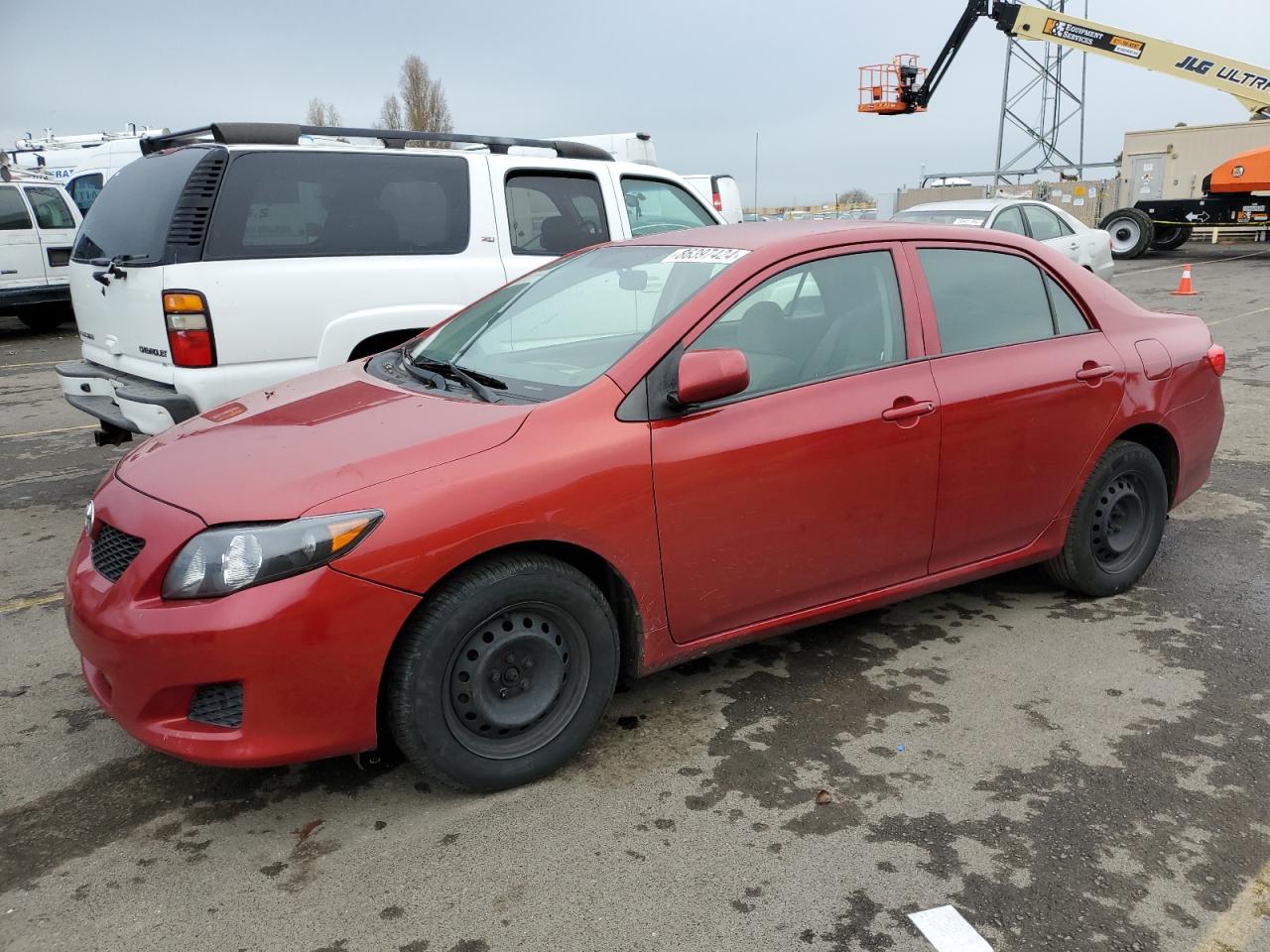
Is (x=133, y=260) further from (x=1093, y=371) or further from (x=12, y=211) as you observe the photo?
(x=12, y=211)

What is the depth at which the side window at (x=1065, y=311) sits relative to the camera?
3973 mm

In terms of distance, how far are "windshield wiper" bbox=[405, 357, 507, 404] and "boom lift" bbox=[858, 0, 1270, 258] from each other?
2399 centimetres

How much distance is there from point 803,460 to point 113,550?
6.81 ft

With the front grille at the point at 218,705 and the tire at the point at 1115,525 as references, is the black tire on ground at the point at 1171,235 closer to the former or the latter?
the tire at the point at 1115,525

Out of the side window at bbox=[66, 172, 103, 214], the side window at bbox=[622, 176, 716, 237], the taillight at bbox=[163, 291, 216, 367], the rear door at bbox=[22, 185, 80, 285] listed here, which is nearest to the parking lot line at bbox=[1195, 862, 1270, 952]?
the taillight at bbox=[163, 291, 216, 367]

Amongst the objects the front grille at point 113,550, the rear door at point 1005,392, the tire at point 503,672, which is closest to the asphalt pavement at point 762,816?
the tire at point 503,672

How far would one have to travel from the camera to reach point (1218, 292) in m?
16.0

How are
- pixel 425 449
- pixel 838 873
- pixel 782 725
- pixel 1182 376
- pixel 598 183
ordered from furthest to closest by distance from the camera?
pixel 598 183
pixel 1182 376
pixel 782 725
pixel 425 449
pixel 838 873

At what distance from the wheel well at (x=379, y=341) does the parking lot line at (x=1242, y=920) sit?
14.3 feet

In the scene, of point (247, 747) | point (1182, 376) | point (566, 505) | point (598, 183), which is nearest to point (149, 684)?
point (247, 747)

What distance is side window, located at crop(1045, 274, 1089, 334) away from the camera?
13.0 ft

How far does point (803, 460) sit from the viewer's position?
318cm

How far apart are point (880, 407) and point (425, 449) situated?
Result: 1567mm

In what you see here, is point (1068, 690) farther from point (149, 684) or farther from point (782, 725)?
point (149, 684)
